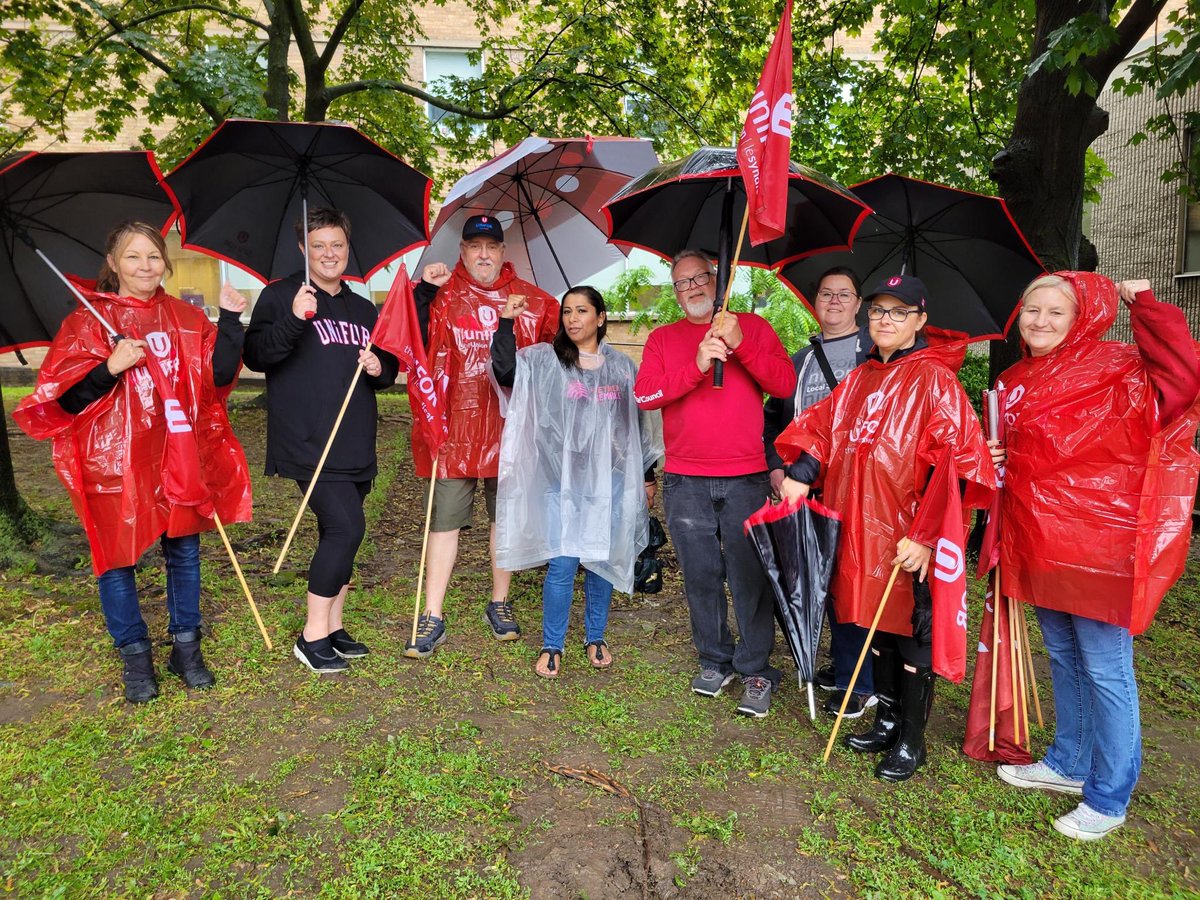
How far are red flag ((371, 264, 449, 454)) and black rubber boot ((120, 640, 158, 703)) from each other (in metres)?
1.51

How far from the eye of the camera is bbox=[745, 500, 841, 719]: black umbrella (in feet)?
10.3

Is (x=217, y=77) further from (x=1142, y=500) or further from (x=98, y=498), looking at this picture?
(x=1142, y=500)

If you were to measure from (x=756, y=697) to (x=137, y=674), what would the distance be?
103 inches

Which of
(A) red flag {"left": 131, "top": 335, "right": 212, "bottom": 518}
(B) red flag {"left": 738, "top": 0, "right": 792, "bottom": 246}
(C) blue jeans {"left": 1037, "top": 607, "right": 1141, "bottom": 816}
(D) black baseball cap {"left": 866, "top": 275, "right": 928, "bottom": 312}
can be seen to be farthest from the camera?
(A) red flag {"left": 131, "top": 335, "right": 212, "bottom": 518}

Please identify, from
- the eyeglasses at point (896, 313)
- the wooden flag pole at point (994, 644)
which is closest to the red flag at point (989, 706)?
the wooden flag pole at point (994, 644)

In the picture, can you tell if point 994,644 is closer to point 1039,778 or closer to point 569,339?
point 1039,778

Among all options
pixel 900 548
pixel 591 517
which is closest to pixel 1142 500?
pixel 900 548

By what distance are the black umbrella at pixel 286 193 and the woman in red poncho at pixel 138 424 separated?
37 centimetres

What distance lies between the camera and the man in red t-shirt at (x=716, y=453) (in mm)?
3406

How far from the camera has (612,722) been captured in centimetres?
342

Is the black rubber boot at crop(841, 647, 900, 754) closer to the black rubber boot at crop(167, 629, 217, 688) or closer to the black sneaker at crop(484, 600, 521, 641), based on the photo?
the black sneaker at crop(484, 600, 521, 641)

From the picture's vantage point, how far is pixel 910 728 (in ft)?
9.93

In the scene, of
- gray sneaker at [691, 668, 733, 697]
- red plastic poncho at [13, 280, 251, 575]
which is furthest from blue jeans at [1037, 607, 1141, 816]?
red plastic poncho at [13, 280, 251, 575]

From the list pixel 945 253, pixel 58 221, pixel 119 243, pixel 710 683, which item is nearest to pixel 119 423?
pixel 119 243
